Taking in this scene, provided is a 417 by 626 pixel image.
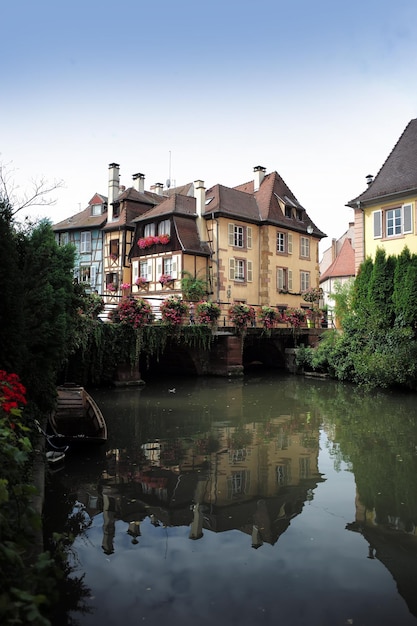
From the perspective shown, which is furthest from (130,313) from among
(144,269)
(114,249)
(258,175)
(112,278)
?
(258,175)

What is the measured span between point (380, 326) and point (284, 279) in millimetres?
17418

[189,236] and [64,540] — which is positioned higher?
[189,236]

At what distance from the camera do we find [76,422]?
10.5 meters

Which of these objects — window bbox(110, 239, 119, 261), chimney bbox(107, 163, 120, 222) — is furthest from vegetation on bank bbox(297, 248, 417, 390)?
chimney bbox(107, 163, 120, 222)

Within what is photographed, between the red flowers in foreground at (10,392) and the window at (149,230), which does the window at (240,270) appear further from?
the red flowers in foreground at (10,392)

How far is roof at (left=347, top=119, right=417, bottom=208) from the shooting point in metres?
22.8

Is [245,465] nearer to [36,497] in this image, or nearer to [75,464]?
[75,464]

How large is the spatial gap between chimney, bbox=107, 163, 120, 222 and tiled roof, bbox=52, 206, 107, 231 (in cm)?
129

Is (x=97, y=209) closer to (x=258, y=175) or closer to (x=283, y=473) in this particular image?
(x=258, y=175)

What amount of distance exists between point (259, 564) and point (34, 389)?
173 inches

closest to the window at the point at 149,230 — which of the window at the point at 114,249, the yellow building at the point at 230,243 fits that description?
the yellow building at the point at 230,243

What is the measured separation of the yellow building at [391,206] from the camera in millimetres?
22297

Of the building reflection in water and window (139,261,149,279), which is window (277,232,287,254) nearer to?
window (139,261,149,279)

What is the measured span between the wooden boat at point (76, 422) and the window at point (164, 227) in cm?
2478
